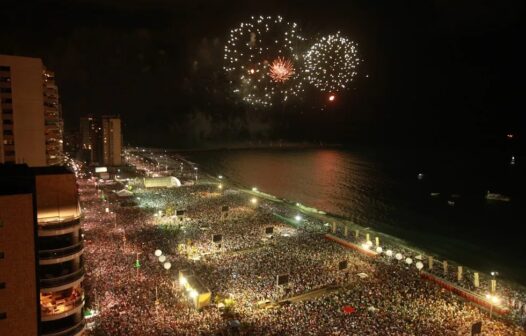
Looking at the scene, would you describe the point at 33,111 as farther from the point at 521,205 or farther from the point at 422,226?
the point at 521,205

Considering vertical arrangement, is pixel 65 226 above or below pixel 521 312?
above

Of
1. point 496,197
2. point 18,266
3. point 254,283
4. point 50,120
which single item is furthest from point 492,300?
point 496,197

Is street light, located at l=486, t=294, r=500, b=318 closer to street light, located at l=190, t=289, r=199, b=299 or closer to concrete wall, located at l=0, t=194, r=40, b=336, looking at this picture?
street light, located at l=190, t=289, r=199, b=299

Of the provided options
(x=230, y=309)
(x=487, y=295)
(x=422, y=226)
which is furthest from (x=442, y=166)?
(x=230, y=309)

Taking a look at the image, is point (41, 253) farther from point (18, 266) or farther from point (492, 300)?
point (492, 300)

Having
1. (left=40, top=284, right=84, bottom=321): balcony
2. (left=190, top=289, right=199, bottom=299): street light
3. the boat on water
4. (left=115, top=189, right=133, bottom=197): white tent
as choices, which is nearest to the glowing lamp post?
(left=190, top=289, right=199, bottom=299): street light

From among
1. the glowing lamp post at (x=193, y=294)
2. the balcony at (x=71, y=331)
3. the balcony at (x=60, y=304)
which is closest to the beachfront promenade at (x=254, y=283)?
the glowing lamp post at (x=193, y=294)
